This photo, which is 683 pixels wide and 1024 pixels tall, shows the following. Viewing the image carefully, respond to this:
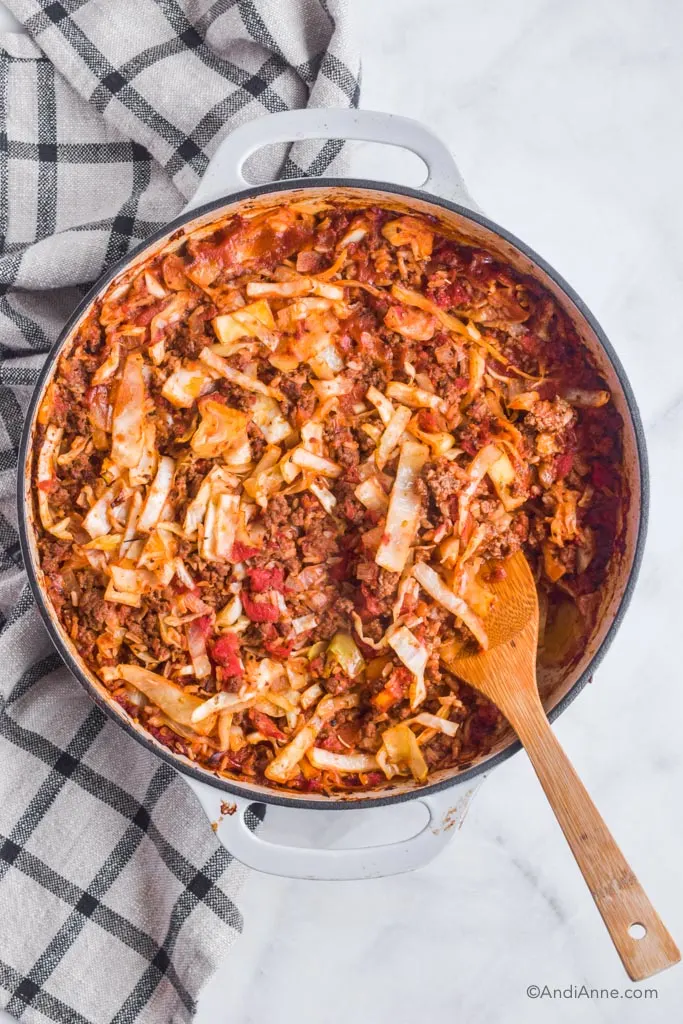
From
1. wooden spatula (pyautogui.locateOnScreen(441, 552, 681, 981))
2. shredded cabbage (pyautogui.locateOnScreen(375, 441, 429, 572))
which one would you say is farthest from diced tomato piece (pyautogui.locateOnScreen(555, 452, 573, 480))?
shredded cabbage (pyautogui.locateOnScreen(375, 441, 429, 572))

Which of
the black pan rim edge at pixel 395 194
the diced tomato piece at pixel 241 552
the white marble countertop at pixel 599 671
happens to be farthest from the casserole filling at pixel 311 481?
the white marble countertop at pixel 599 671

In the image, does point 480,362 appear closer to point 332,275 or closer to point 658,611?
point 332,275

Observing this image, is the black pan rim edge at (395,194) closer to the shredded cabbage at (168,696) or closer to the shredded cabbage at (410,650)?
the shredded cabbage at (168,696)

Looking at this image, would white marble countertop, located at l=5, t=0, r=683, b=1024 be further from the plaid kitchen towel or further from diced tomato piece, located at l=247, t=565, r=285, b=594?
diced tomato piece, located at l=247, t=565, r=285, b=594

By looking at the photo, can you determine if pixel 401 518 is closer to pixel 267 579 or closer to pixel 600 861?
pixel 267 579

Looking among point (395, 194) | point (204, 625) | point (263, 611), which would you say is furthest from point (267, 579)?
point (395, 194)

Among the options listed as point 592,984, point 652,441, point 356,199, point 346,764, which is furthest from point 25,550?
point 592,984
